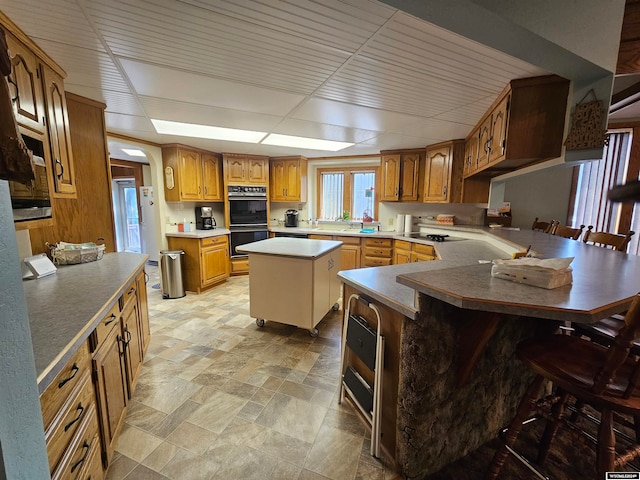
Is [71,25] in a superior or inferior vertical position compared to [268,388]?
superior

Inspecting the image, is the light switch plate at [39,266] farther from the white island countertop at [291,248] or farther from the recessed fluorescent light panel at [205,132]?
the recessed fluorescent light panel at [205,132]

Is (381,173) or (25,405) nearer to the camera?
(25,405)

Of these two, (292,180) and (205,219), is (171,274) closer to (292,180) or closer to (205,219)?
(205,219)

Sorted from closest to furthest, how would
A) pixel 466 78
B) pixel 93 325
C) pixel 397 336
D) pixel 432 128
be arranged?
pixel 93 325 < pixel 397 336 < pixel 466 78 < pixel 432 128

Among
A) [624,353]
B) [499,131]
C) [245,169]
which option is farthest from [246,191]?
[624,353]

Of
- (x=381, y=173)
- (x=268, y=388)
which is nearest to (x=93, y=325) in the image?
(x=268, y=388)

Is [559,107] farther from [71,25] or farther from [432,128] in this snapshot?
[71,25]

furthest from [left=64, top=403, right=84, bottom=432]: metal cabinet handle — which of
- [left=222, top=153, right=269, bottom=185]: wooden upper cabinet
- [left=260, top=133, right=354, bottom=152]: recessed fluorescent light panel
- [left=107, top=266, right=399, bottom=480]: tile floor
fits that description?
[left=222, top=153, right=269, bottom=185]: wooden upper cabinet

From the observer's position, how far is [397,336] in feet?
4.35

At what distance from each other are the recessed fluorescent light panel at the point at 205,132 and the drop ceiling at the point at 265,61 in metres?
0.35

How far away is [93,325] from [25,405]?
2.44 ft

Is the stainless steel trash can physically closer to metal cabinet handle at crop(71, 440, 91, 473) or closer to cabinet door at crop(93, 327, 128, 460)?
cabinet door at crop(93, 327, 128, 460)

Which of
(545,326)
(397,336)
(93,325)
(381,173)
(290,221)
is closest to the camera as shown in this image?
(93,325)

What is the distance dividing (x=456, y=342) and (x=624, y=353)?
568mm
